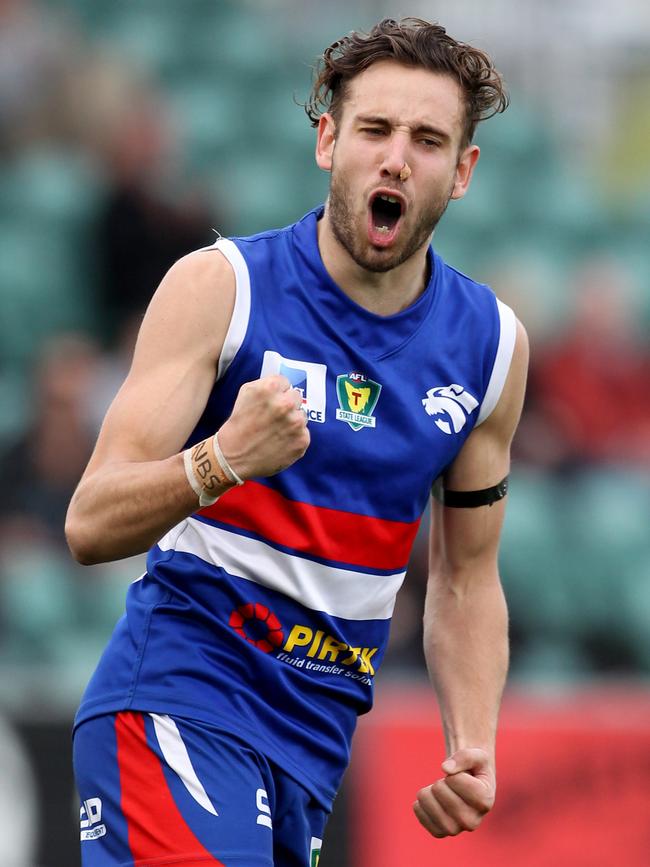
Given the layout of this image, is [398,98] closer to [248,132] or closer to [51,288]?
[51,288]

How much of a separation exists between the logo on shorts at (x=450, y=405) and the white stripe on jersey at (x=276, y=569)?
1.51ft

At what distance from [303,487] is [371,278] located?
2.03 feet

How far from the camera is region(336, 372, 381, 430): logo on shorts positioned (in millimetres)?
4070

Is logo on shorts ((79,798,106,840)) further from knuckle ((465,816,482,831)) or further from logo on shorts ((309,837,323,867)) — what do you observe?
knuckle ((465,816,482,831))

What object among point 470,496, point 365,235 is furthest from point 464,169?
point 470,496

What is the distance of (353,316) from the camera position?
4188 millimetres

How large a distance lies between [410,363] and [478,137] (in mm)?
8255

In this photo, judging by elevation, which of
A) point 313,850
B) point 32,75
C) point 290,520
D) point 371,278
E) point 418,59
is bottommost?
point 313,850

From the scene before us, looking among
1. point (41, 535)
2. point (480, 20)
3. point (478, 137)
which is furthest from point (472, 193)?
point (41, 535)

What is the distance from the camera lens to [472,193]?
12094 millimetres

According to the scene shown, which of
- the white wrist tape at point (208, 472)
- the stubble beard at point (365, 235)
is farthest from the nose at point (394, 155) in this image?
the white wrist tape at point (208, 472)

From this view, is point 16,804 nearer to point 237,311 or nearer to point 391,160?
point 237,311

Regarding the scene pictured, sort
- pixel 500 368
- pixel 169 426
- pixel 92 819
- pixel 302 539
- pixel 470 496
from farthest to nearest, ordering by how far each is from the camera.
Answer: pixel 470 496
pixel 500 368
pixel 302 539
pixel 92 819
pixel 169 426

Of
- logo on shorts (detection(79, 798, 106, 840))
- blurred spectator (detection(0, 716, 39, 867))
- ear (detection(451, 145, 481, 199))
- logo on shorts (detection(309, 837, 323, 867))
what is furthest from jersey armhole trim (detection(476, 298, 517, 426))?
blurred spectator (detection(0, 716, 39, 867))
